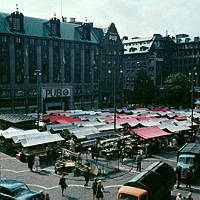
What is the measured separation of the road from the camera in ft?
64.6

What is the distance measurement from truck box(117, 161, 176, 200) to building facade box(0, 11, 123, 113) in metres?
39.4

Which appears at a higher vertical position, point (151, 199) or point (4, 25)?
point (4, 25)

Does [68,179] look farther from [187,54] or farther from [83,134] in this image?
[187,54]

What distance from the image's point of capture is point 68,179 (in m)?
23.0

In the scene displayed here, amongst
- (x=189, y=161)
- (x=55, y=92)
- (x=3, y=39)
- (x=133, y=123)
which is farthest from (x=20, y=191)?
(x=55, y=92)

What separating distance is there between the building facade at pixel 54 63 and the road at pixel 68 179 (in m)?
30.4

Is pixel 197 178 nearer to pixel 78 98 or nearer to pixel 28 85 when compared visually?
pixel 28 85

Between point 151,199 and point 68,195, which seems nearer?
point 151,199

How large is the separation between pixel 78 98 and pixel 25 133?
45969 mm

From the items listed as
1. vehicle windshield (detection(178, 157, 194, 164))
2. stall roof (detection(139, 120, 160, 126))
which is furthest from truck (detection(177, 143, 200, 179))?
stall roof (detection(139, 120, 160, 126))

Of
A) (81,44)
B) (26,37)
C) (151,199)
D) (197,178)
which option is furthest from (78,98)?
(151,199)

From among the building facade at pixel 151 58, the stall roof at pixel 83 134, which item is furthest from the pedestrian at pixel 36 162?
the building facade at pixel 151 58

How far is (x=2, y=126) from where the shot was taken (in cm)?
4178

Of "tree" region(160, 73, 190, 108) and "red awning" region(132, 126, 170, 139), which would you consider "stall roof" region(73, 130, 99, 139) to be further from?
"tree" region(160, 73, 190, 108)
